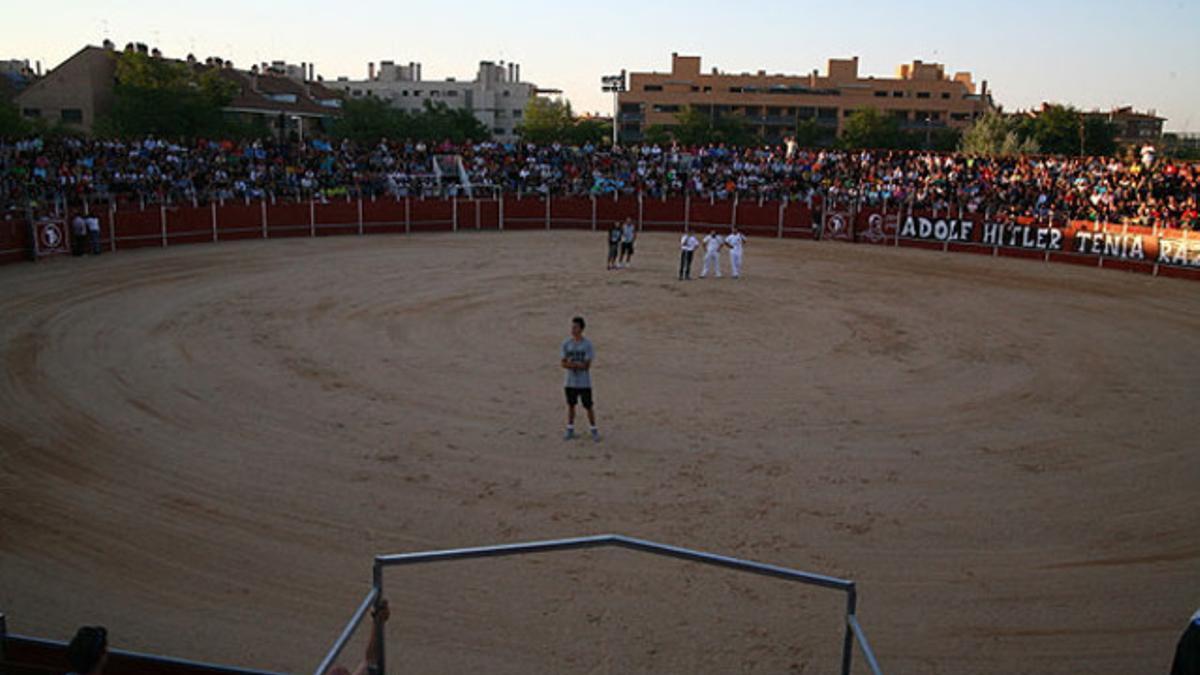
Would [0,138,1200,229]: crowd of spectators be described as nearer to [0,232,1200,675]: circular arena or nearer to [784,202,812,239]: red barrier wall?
[784,202,812,239]: red barrier wall

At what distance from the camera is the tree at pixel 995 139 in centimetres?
7362

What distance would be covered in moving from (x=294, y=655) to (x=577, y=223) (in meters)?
33.0

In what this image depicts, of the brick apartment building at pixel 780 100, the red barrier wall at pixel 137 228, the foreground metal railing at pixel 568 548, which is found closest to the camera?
the foreground metal railing at pixel 568 548

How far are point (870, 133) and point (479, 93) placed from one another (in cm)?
6287

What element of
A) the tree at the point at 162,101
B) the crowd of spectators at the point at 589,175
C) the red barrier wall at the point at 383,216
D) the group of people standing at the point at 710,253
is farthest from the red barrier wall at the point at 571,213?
the tree at the point at 162,101

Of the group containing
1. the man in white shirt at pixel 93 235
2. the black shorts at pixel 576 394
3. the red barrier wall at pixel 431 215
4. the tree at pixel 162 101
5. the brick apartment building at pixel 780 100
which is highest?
the brick apartment building at pixel 780 100

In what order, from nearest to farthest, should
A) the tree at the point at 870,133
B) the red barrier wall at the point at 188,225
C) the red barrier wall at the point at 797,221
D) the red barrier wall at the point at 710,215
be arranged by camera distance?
the red barrier wall at the point at 188,225, the red barrier wall at the point at 797,221, the red barrier wall at the point at 710,215, the tree at the point at 870,133

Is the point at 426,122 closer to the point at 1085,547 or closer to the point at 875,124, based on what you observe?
the point at 875,124

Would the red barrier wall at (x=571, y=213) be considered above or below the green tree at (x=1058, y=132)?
below

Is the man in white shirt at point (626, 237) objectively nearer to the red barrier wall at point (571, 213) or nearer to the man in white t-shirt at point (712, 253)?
the man in white t-shirt at point (712, 253)

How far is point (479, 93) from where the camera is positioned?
135 m

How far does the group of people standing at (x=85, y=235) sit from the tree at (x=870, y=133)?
76.3m

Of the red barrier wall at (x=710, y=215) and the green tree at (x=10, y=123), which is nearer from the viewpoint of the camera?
the red barrier wall at (x=710, y=215)

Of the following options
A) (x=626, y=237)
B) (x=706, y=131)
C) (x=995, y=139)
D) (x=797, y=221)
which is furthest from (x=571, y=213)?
(x=706, y=131)
